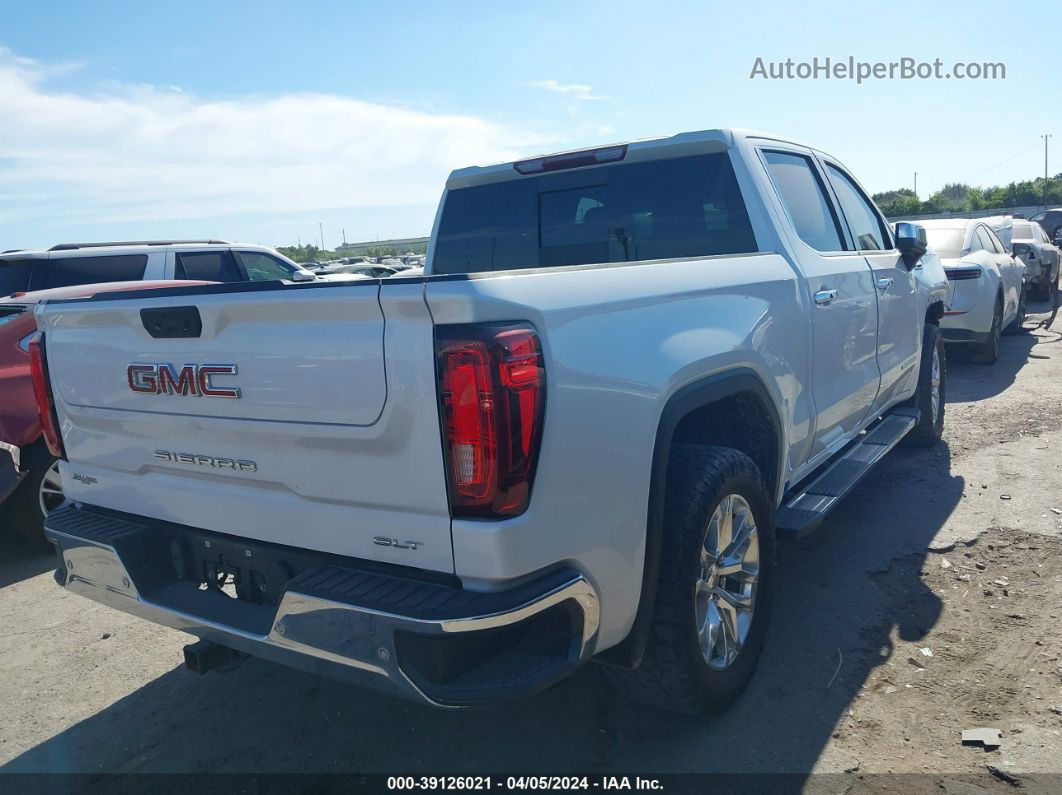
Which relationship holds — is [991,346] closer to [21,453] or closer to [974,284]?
[974,284]

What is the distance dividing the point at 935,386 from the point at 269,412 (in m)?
5.47

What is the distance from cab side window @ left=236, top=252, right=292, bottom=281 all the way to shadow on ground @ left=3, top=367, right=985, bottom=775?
6786 millimetres

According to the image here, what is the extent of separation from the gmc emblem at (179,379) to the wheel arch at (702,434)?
4.16ft

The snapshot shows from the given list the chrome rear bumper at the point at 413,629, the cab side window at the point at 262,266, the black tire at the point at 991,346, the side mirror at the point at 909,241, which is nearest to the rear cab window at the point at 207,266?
the cab side window at the point at 262,266

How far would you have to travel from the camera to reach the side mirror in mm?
5125

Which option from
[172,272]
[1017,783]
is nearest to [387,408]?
[1017,783]

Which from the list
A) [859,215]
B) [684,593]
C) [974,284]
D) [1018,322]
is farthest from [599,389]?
[1018,322]

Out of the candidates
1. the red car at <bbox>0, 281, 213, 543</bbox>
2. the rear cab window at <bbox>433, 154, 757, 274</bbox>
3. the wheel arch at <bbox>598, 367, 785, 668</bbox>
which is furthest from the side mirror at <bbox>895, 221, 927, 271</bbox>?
the red car at <bbox>0, 281, 213, 543</bbox>

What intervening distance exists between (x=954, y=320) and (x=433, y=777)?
8290 millimetres

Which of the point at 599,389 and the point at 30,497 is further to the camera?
the point at 30,497

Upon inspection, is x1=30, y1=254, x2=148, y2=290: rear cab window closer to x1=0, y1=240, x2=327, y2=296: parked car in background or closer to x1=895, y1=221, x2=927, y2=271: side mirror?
x1=0, y1=240, x2=327, y2=296: parked car in background

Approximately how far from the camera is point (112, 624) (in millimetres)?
4211

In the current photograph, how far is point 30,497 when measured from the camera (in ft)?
16.7

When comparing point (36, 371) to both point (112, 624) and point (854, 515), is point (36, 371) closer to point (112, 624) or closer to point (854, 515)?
point (112, 624)
